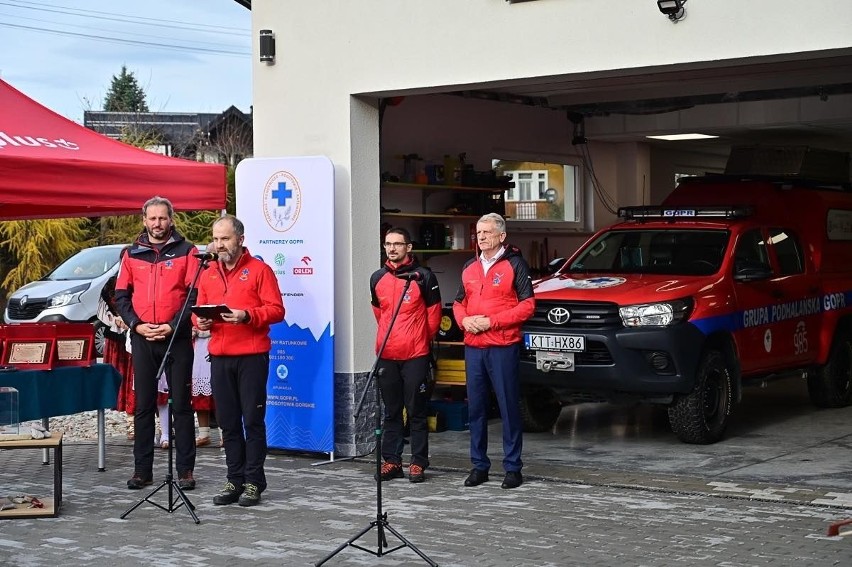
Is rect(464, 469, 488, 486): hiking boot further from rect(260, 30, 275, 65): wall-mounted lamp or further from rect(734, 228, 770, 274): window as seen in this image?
rect(260, 30, 275, 65): wall-mounted lamp

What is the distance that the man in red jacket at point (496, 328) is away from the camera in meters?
9.30

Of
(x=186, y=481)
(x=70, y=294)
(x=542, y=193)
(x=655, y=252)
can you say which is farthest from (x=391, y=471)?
(x=70, y=294)

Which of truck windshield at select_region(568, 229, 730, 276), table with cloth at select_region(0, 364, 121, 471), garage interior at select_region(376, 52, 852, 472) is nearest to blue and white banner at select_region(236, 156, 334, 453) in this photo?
garage interior at select_region(376, 52, 852, 472)

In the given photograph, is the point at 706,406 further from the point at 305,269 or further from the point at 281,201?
the point at 281,201

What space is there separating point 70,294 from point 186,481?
1189 centimetres

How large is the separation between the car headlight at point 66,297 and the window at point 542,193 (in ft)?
26.2

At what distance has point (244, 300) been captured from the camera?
29.1 ft

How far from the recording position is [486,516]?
8383 millimetres

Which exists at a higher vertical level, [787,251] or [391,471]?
[787,251]

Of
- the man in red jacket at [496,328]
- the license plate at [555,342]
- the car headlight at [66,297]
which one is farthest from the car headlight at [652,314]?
the car headlight at [66,297]

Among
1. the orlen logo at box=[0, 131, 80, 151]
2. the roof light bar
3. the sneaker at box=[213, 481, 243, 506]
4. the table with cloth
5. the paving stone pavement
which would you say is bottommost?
the paving stone pavement

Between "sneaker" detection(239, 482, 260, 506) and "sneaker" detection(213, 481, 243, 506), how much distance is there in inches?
2.3

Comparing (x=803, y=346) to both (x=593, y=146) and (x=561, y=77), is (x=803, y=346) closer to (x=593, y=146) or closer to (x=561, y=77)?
(x=561, y=77)

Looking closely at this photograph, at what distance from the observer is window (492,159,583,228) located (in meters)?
15.7
